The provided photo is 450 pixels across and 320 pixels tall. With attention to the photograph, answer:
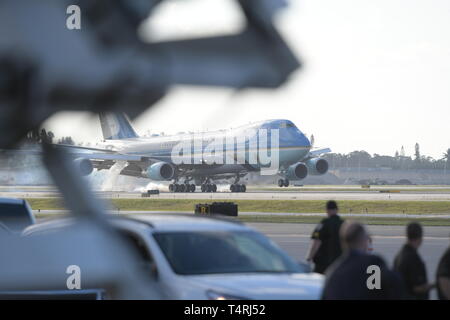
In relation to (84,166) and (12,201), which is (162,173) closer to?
(12,201)

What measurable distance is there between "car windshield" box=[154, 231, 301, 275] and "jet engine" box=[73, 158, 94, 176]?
286cm

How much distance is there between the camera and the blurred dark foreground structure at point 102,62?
218cm

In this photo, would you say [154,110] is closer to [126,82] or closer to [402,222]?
[126,82]

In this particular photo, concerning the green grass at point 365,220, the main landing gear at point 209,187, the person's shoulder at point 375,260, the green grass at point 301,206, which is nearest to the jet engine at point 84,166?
the person's shoulder at point 375,260

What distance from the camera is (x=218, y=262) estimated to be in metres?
5.77

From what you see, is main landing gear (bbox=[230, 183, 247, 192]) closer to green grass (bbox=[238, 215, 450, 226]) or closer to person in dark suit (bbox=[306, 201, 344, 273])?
green grass (bbox=[238, 215, 450, 226])

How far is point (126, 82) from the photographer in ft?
7.70

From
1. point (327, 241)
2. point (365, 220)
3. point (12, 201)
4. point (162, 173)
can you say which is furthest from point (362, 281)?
point (162, 173)

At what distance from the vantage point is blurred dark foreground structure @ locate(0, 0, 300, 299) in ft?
7.16

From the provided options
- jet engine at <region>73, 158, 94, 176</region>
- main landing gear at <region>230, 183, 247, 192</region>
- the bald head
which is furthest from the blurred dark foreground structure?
main landing gear at <region>230, 183, 247, 192</region>

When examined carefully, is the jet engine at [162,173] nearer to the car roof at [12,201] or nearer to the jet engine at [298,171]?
the jet engine at [298,171]

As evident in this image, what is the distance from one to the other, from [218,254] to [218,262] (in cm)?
14

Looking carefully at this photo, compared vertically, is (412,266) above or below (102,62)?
below
